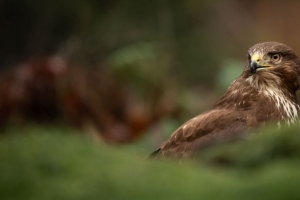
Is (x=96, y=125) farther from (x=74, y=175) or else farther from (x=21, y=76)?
(x=74, y=175)

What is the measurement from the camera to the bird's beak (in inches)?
249

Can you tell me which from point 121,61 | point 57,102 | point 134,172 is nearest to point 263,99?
point 134,172

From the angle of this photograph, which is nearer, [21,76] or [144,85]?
[21,76]

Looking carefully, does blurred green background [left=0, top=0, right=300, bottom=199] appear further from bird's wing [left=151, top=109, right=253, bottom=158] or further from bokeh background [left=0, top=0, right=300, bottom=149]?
bird's wing [left=151, top=109, right=253, bottom=158]

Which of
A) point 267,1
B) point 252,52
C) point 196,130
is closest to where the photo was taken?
point 196,130

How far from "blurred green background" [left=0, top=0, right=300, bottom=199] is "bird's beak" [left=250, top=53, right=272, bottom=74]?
120cm

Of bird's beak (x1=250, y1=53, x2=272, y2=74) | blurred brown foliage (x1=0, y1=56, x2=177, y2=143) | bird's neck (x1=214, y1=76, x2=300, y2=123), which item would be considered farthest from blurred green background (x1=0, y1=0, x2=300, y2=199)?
bird's beak (x1=250, y1=53, x2=272, y2=74)

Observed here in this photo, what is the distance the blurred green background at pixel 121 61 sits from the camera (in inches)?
369

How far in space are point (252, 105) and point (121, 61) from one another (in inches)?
173

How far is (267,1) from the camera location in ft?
53.9

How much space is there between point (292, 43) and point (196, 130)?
29.4 feet

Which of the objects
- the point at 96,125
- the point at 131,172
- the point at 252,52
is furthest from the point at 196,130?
the point at 96,125

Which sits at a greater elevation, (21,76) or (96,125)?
(21,76)

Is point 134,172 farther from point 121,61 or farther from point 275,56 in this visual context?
point 121,61
